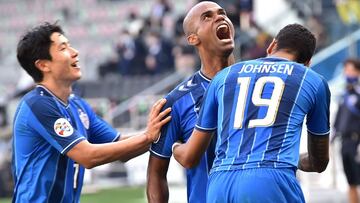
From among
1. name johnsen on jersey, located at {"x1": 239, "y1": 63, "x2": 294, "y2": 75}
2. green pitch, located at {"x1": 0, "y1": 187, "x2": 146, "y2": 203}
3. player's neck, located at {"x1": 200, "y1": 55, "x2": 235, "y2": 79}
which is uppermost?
name johnsen on jersey, located at {"x1": 239, "y1": 63, "x2": 294, "y2": 75}

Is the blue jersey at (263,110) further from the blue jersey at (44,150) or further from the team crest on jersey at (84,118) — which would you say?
the team crest on jersey at (84,118)

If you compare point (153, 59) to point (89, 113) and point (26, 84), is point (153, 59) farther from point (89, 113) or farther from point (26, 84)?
point (89, 113)

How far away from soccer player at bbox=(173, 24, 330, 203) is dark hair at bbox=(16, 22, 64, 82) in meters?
1.54

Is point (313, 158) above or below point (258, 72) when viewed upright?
below

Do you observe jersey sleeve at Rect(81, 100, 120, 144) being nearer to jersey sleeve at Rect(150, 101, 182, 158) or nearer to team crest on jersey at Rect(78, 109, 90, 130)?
team crest on jersey at Rect(78, 109, 90, 130)

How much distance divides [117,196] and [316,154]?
1183 cm

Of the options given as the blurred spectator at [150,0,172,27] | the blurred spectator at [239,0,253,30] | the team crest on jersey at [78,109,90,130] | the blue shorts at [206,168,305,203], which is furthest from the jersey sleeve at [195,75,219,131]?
the blurred spectator at [150,0,172,27]

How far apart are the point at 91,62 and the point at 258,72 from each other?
22.3 metres

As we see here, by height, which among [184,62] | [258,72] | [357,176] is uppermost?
[258,72]

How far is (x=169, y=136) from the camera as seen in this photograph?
19.5ft

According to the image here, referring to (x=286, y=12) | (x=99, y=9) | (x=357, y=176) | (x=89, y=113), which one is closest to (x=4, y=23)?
(x=99, y=9)

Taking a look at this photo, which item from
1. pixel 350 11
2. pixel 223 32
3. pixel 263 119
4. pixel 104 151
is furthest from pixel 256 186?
pixel 350 11

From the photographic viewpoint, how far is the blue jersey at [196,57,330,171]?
17.1 feet

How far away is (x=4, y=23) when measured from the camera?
32250mm
